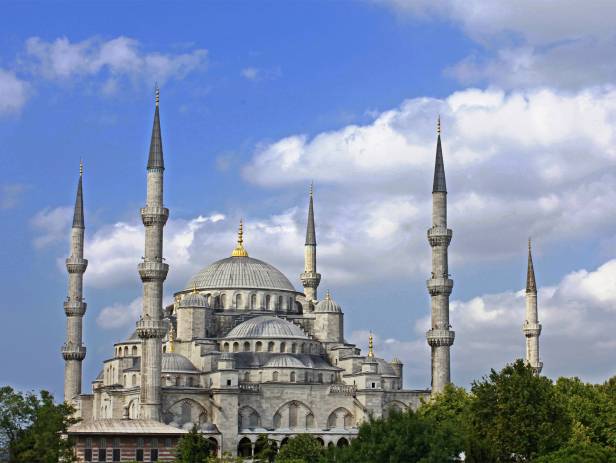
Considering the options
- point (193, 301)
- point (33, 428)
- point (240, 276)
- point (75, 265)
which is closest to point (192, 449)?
→ point (33, 428)

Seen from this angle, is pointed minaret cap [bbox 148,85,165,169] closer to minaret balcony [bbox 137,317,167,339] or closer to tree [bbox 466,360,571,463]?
minaret balcony [bbox 137,317,167,339]

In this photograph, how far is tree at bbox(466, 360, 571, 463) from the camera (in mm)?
45188

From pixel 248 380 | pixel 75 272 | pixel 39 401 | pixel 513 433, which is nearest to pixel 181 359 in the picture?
pixel 248 380

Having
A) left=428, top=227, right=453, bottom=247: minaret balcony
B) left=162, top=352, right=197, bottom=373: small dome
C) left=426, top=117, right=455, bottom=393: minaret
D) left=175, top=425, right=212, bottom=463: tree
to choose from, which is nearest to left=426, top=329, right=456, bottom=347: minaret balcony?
left=426, top=117, right=455, bottom=393: minaret

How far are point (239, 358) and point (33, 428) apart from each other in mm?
22970

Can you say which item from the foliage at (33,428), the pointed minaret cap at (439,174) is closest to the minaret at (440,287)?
the pointed minaret cap at (439,174)

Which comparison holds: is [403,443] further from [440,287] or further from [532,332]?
[532,332]

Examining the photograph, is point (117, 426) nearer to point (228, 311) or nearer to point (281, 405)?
point (281, 405)

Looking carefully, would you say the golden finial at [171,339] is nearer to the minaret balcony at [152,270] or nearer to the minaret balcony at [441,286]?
the minaret balcony at [152,270]

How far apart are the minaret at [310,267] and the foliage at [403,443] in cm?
3518

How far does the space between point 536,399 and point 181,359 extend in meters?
24.9

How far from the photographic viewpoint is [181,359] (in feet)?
217

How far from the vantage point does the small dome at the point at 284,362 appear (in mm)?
66688

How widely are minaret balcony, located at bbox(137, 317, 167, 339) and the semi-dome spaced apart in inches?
375
